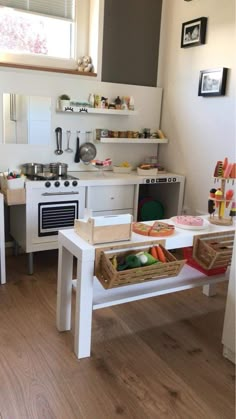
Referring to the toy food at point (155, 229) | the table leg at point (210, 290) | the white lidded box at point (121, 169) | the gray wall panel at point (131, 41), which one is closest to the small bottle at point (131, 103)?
the gray wall panel at point (131, 41)

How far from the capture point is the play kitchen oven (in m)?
2.83

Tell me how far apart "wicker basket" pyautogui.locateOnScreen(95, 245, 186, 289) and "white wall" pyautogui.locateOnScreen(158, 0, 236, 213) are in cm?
142

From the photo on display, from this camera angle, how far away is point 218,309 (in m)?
2.58

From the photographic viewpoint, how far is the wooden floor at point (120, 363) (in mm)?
1659

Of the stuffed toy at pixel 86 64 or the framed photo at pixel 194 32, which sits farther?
the stuffed toy at pixel 86 64

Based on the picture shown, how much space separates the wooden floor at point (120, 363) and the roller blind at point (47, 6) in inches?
92.2

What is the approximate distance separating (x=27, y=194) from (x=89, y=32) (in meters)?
1.74

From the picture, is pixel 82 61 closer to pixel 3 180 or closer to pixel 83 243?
pixel 3 180

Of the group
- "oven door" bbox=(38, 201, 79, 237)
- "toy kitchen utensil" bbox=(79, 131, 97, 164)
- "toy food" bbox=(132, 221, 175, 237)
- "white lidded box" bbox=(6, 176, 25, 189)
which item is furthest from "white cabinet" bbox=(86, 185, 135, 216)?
"toy food" bbox=(132, 221, 175, 237)

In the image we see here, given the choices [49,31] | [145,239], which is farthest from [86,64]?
[145,239]

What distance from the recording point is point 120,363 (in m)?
1.96

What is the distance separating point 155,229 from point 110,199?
3.75 feet

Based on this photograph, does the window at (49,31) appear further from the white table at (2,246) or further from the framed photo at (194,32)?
the white table at (2,246)

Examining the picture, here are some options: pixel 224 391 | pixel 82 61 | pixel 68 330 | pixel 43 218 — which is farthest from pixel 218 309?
pixel 82 61
